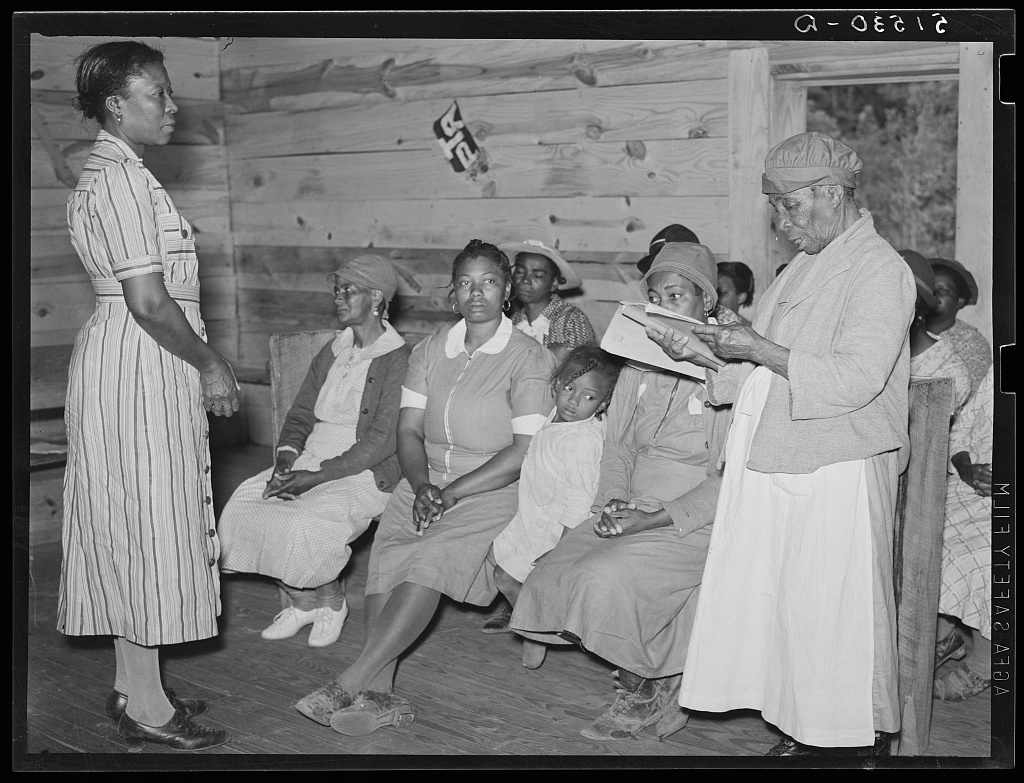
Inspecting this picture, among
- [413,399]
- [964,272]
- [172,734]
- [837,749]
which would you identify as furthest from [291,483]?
[964,272]

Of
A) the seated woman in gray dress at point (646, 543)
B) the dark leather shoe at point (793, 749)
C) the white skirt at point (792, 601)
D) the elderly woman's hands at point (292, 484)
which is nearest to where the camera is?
the white skirt at point (792, 601)

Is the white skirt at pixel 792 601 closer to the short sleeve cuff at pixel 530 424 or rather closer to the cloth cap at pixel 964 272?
the short sleeve cuff at pixel 530 424

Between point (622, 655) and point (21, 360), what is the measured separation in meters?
2.02

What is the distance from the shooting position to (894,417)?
292 cm

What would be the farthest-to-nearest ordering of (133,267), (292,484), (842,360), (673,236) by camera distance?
(673,236), (292,484), (133,267), (842,360)

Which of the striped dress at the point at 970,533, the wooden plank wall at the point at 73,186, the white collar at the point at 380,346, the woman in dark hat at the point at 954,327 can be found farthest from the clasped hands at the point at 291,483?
the woman in dark hat at the point at 954,327

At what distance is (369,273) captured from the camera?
4457 mm

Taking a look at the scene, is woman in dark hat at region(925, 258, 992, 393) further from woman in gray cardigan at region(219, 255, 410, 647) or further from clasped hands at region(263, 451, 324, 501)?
clasped hands at region(263, 451, 324, 501)

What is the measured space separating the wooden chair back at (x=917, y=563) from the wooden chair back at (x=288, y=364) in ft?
8.38

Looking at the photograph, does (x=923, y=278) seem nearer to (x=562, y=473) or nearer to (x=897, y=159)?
(x=562, y=473)

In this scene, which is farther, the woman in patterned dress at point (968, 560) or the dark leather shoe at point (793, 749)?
the woman in patterned dress at point (968, 560)

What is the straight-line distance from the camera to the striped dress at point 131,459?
10.6 feet

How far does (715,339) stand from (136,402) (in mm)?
1725

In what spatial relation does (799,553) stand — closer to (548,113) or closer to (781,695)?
(781,695)
